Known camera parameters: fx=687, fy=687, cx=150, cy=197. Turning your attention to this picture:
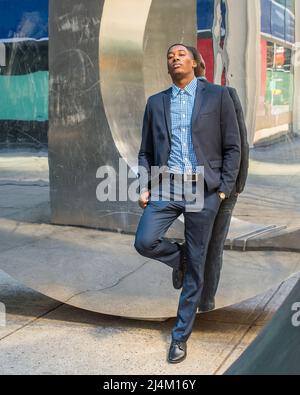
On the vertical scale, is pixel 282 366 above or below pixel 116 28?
below

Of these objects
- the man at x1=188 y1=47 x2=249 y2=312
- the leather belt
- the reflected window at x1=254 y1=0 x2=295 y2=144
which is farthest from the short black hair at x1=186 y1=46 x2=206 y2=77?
the leather belt

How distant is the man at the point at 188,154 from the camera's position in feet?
10.6

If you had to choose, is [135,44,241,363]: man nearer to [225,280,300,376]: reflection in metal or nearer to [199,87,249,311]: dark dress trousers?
[199,87,249,311]: dark dress trousers

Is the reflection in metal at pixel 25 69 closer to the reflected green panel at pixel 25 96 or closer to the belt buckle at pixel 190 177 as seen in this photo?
the reflected green panel at pixel 25 96

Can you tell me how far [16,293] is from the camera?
4.58 metres

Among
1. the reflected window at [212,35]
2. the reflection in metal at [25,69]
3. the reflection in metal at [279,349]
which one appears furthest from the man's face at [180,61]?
the reflection in metal at [279,349]

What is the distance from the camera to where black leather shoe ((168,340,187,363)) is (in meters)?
3.42

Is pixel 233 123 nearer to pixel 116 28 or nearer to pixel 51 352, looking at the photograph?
pixel 116 28

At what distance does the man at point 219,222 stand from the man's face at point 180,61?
1.5 inches

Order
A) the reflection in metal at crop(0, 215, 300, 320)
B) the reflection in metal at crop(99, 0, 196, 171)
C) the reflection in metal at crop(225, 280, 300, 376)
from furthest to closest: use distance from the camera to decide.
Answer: the reflection in metal at crop(0, 215, 300, 320), the reflection in metal at crop(99, 0, 196, 171), the reflection in metal at crop(225, 280, 300, 376)

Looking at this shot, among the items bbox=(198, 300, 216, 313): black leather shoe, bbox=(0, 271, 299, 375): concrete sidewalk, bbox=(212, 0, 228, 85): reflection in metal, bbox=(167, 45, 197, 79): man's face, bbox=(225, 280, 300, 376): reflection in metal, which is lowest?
bbox=(0, 271, 299, 375): concrete sidewalk

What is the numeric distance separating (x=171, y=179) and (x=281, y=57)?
0.77 meters

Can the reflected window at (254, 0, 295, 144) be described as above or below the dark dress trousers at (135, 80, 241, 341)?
above
